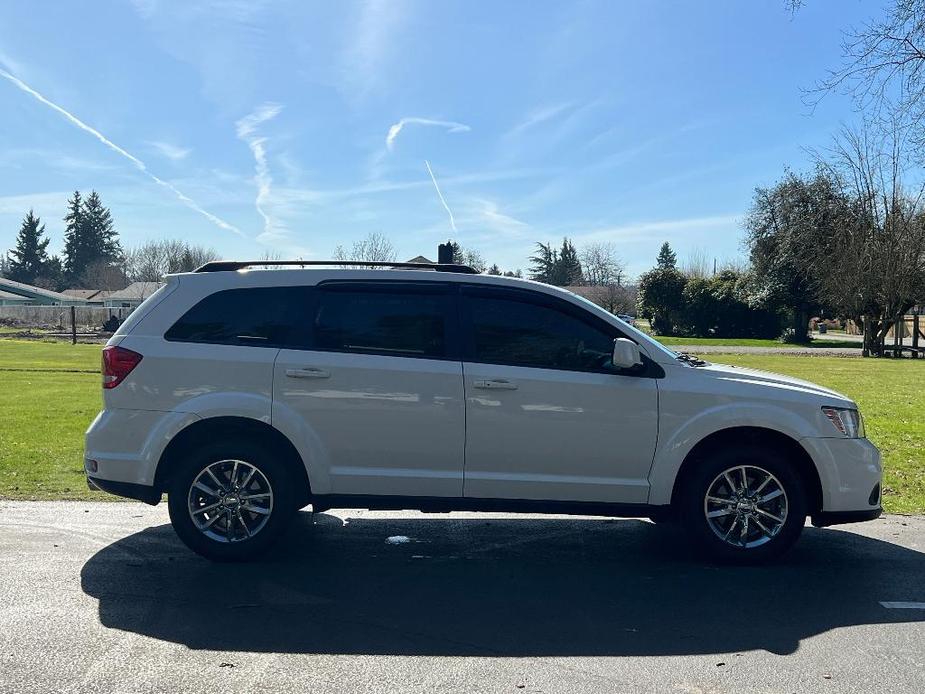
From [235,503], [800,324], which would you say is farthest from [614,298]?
[235,503]

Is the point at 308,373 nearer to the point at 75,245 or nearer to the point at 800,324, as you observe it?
the point at 800,324

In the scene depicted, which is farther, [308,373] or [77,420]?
[77,420]

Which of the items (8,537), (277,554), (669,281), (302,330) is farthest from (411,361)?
(669,281)

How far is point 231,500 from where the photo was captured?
5410 millimetres

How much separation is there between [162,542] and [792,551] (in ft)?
15.8

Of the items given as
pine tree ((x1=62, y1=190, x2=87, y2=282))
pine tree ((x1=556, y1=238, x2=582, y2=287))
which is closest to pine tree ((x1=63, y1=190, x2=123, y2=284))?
pine tree ((x1=62, y1=190, x2=87, y2=282))

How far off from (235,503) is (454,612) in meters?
1.81

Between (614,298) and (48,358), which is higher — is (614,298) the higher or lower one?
the higher one

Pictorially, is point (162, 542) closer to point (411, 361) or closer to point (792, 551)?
point (411, 361)

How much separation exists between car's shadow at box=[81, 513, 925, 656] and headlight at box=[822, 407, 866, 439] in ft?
3.16

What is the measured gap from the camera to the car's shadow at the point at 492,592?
13.8 feet

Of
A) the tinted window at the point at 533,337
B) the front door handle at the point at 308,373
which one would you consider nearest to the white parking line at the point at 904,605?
the tinted window at the point at 533,337

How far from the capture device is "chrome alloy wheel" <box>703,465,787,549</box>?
5.41 m

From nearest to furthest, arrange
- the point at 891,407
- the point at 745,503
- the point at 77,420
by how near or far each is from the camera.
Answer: the point at 745,503 < the point at 77,420 < the point at 891,407
